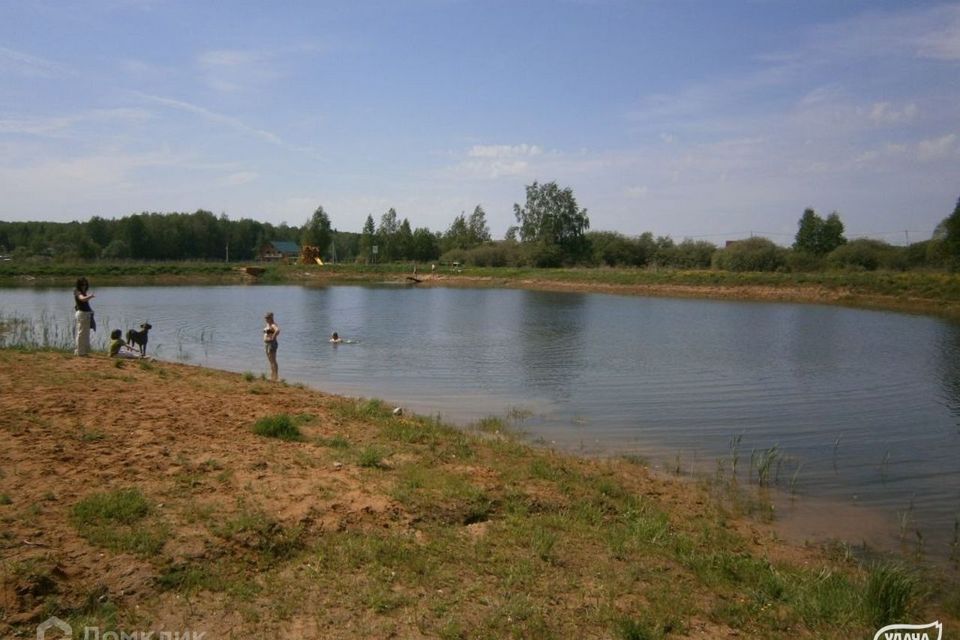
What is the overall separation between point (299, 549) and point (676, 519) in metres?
5.03

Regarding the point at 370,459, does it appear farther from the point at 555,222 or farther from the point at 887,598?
the point at 555,222

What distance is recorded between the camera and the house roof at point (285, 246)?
15044cm

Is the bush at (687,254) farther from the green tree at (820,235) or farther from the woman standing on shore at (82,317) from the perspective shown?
the woman standing on shore at (82,317)

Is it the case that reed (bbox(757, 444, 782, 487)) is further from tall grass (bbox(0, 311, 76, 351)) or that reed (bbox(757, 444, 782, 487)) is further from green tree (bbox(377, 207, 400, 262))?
green tree (bbox(377, 207, 400, 262))

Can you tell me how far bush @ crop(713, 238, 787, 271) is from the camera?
242ft

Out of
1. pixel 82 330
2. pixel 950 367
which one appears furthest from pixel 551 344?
pixel 82 330

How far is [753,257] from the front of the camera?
75.2 metres

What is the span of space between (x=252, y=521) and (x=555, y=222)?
3865 inches

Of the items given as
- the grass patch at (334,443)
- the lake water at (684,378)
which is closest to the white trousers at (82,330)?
the lake water at (684,378)

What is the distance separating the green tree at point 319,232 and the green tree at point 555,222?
3401cm

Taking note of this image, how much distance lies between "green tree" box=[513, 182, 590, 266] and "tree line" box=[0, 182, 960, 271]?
6.1 inches

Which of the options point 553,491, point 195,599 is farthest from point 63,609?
point 553,491

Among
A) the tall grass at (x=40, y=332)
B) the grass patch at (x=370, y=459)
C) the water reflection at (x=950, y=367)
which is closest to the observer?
the grass patch at (x=370, y=459)

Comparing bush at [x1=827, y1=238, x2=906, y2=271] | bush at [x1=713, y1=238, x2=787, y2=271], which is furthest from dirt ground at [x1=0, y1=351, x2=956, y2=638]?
bush at [x1=713, y1=238, x2=787, y2=271]
